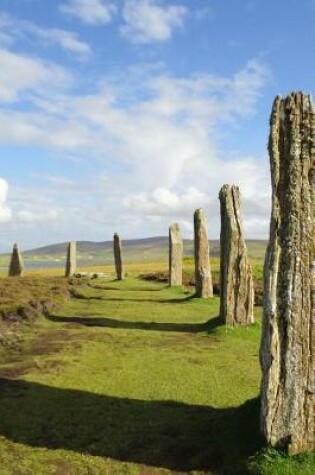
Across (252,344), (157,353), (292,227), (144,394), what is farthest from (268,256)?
(252,344)

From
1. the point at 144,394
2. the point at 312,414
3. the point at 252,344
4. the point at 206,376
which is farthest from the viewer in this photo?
the point at 252,344

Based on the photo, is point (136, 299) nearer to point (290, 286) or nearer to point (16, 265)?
point (16, 265)

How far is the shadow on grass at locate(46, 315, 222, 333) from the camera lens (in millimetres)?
20938

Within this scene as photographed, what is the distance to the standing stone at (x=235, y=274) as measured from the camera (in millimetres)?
20328

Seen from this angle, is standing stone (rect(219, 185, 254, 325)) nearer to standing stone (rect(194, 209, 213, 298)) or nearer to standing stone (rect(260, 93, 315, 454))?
standing stone (rect(194, 209, 213, 298))

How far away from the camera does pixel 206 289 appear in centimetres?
2941

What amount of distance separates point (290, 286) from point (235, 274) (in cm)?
1104

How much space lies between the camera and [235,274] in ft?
Result: 67.2

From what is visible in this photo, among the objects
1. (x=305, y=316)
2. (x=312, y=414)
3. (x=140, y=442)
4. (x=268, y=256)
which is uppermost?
(x=268, y=256)

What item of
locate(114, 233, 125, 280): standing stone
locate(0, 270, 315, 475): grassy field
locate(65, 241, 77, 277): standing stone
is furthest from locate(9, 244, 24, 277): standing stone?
locate(0, 270, 315, 475): grassy field

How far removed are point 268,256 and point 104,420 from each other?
4.56 m

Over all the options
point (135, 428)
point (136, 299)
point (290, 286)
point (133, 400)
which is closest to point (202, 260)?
point (136, 299)

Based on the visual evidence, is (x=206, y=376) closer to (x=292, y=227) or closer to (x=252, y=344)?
(x=252, y=344)

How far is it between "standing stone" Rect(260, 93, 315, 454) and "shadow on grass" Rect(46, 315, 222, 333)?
428 inches
